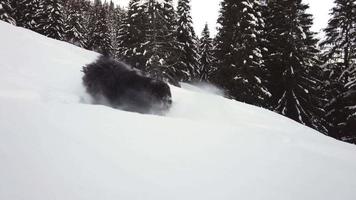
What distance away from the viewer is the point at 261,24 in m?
19.3

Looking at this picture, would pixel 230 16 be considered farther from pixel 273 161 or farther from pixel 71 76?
pixel 273 161

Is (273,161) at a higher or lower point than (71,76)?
lower

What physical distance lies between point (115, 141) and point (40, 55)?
260 inches

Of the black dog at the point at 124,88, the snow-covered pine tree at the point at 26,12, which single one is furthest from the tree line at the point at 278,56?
the black dog at the point at 124,88

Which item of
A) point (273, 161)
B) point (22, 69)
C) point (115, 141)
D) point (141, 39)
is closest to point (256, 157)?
point (273, 161)

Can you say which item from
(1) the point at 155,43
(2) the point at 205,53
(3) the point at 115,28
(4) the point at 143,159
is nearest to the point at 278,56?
(1) the point at 155,43

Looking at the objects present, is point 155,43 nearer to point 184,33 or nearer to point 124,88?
point 184,33

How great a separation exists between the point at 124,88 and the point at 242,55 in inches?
466

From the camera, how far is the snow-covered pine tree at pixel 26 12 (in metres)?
32.3

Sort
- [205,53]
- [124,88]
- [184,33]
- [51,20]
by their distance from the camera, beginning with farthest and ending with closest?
1. [205,53]
2. [51,20]
3. [184,33]
4. [124,88]

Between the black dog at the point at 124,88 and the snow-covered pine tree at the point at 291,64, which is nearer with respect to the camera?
the black dog at the point at 124,88

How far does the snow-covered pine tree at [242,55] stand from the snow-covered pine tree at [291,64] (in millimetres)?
988

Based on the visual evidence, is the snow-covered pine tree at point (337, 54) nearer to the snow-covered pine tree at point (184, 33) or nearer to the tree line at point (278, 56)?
the tree line at point (278, 56)

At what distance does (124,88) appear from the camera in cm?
822
